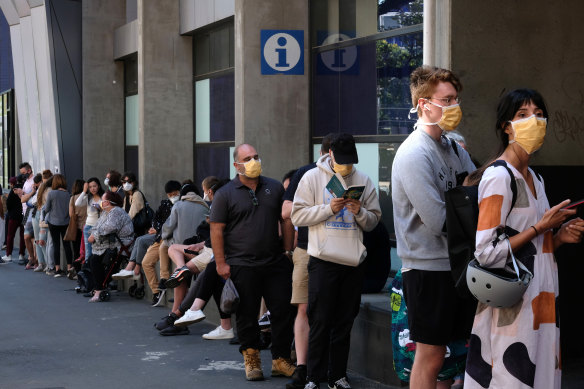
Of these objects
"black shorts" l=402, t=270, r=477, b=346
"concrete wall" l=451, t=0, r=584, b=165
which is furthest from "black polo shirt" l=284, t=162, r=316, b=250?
"black shorts" l=402, t=270, r=477, b=346

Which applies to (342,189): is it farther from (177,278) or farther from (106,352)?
(177,278)

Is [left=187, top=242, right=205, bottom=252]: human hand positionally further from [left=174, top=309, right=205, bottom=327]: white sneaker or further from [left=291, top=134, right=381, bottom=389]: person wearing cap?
[left=291, top=134, right=381, bottom=389]: person wearing cap

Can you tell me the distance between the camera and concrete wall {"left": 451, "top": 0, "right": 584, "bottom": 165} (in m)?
8.15

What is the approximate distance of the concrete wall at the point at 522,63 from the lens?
8.15 m

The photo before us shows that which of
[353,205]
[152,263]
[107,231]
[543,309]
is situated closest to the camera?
[543,309]

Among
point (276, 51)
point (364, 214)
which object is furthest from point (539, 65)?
point (276, 51)

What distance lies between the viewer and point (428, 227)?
5.01m

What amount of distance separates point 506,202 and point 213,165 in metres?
14.5

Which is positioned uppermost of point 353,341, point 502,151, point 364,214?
point 502,151

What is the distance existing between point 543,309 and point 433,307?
78 centimetres

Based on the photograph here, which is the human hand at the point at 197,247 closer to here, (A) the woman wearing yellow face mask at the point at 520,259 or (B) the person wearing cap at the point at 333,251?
(B) the person wearing cap at the point at 333,251

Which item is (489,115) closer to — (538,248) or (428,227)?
(428,227)

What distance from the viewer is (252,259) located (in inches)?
336

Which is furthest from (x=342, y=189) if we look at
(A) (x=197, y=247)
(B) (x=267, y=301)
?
(A) (x=197, y=247)
